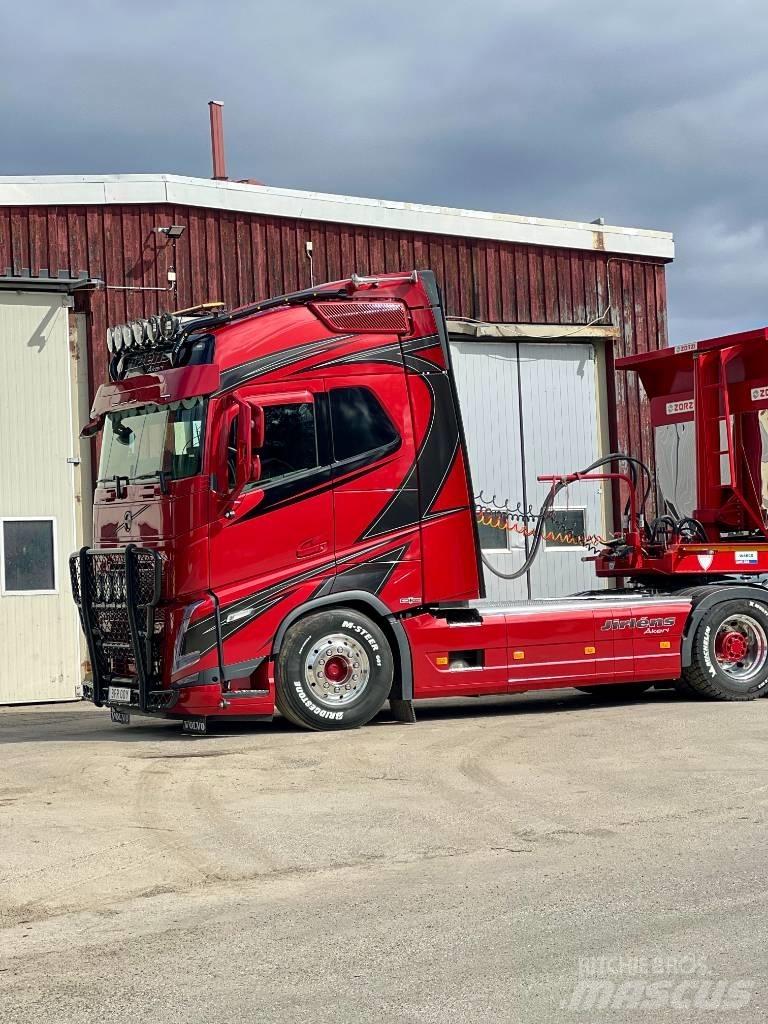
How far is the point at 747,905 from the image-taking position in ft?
20.0

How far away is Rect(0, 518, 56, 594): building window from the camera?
57.9 ft

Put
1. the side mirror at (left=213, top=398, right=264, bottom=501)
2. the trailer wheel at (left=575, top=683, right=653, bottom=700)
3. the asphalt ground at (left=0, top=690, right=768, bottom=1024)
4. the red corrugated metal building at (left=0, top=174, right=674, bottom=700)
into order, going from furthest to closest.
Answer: the red corrugated metal building at (left=0, top=174, right=674, bottom=700) < the trailer wheel at (left=575, top=683, right=653, bottom=700) < the side mirror at (left=213, top=398, right=264, bottom=501) < the asphalt ground at (left=0, top=690, right=768, bottom=1024)

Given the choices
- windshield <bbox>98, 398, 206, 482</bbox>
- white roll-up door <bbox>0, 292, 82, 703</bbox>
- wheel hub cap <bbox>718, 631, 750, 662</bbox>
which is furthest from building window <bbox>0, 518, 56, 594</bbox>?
wheel hub cap <bbox>718, 631, 750, 662</bbox>

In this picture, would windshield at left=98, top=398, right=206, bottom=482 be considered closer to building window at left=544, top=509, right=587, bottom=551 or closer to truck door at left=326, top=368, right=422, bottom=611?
truck door at left=326, top=368, right=422, bottom=611

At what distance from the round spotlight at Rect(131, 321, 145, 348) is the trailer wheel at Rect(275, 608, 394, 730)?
2870mm

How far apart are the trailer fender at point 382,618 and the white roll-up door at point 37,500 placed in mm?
6515

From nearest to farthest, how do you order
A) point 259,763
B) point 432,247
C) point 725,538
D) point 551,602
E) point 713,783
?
point 713,783, point 259,763, point 551,602, point 725,538, point 432,247

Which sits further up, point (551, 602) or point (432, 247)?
point (432, 247)

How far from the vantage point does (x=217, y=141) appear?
21.1 m

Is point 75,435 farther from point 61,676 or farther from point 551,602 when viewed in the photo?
point 551,602

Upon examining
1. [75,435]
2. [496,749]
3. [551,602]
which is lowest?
[496,749]

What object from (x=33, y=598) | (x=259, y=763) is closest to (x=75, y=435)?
(x=33, y=598)

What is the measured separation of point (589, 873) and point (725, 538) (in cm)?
894

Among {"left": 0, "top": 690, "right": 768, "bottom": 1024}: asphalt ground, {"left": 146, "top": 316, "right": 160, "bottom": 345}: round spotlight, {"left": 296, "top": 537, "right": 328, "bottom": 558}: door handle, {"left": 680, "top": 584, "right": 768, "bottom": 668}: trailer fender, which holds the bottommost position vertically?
{"left": 0, "top": 690, "right": 768, "bottom": 1024}: asphalt ground
